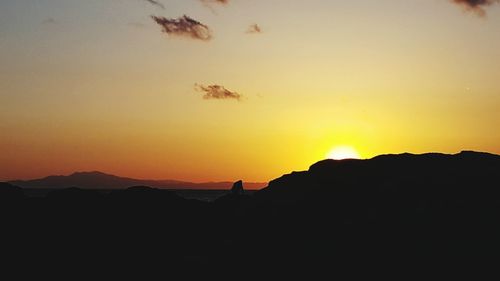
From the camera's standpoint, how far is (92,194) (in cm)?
2495

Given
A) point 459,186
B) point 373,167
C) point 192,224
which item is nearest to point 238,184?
point 192,224

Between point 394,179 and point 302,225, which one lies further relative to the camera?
point 394,179

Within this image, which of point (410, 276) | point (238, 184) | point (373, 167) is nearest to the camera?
point (410, 276)

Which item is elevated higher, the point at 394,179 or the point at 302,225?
the point at 394,179

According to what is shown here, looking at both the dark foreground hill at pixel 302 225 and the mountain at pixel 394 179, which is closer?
the dark foreground hill at pixel 302 225

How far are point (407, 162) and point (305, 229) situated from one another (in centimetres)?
508

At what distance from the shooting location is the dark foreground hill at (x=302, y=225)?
1722 centimetres

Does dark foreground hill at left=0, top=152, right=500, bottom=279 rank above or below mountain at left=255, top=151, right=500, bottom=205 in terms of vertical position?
below

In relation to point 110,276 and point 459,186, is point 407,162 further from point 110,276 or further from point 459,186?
point 110,276

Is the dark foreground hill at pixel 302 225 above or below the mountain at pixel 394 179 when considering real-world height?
below

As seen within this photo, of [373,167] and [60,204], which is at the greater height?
[373,167]

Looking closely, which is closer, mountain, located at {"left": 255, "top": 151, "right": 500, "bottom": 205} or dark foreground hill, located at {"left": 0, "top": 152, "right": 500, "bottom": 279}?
dark foreground hill, located at {"left": 0, "top": 152, "right": 500, "bottom": 279}

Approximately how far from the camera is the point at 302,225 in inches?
770

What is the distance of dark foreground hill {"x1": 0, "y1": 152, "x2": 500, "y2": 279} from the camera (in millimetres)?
17219
